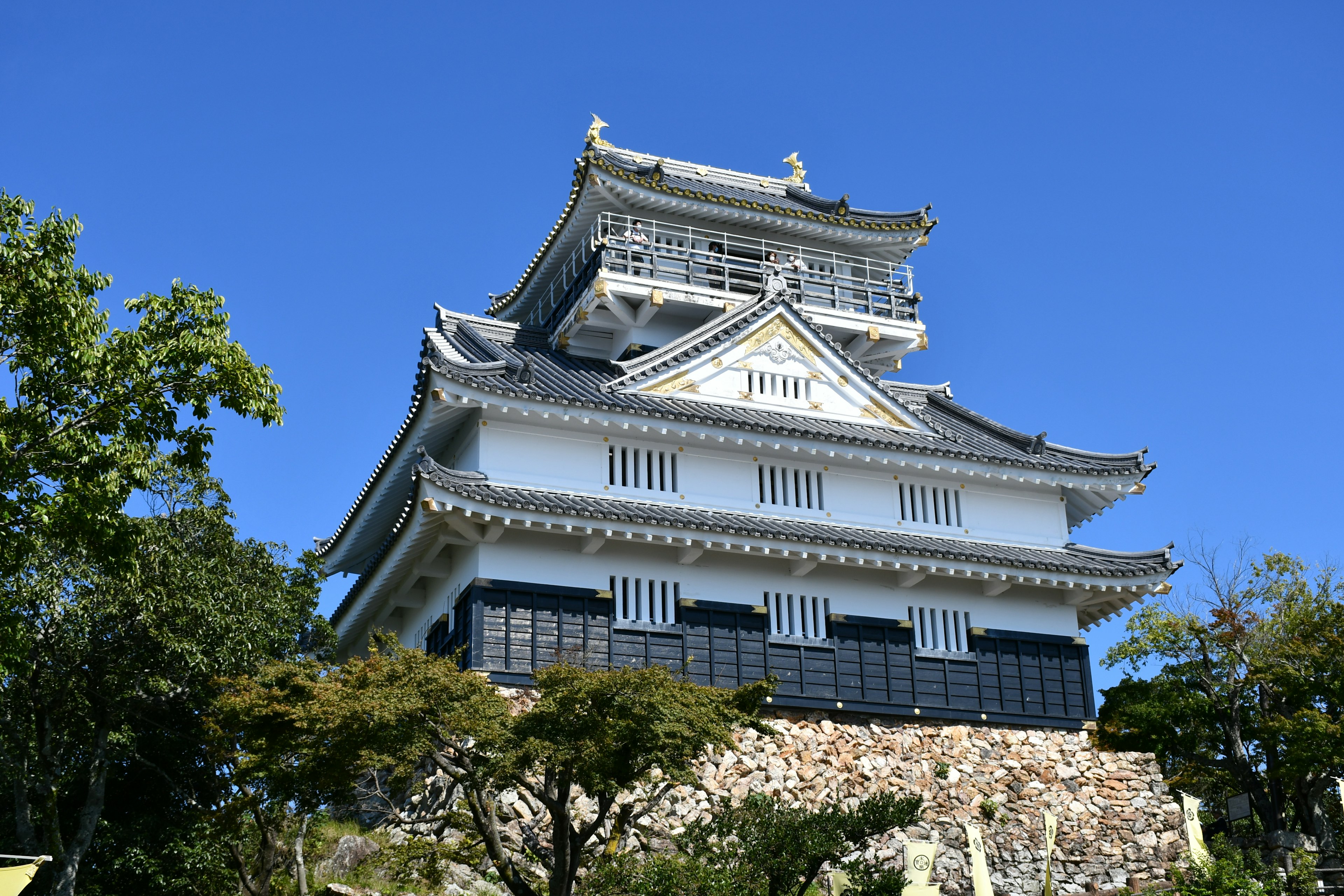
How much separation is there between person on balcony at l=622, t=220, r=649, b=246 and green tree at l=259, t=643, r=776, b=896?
15.5 meters

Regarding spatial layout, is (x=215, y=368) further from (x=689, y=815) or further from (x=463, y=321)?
(x=463, y=321)

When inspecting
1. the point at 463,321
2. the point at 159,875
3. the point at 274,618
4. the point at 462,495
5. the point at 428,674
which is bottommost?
the point at 159,875

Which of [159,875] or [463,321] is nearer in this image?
[159,875]

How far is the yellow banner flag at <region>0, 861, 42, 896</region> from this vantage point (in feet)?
50.0

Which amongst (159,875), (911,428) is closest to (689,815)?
(159,875)

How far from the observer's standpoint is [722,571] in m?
26.9

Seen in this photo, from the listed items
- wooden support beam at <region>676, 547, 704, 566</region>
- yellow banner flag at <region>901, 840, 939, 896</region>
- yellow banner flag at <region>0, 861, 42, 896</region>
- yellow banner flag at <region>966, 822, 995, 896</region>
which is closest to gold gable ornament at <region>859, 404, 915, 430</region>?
wooden support beam at <region>676, 547, 704, 566</region>

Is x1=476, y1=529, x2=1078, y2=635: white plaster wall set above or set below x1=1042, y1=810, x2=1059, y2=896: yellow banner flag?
above

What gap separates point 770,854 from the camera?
1792 centimetres

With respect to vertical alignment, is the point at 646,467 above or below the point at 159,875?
above

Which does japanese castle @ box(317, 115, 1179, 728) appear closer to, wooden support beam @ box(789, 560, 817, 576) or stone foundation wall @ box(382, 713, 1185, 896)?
wooden support beam @ box(789, 560, 817, 576)

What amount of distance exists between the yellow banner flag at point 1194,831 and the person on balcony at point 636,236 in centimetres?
1652

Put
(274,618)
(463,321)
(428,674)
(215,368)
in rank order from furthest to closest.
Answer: (463,321), (274,618), (428,674), (215,368)

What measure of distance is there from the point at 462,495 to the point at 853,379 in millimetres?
10135
